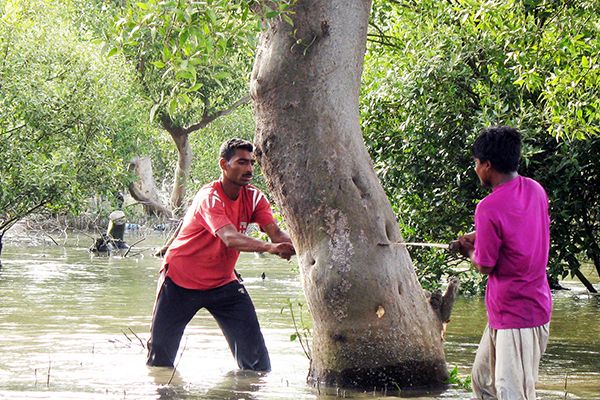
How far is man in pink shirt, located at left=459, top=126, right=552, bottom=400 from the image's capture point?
5.79 m

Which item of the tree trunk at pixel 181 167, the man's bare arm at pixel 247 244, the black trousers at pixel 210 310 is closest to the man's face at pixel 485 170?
the man's bare arm at pixel 247 244

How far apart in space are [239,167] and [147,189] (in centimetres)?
3348

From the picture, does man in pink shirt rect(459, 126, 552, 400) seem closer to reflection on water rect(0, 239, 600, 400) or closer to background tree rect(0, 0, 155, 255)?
reflection on water rect(0, 239, 600, 400)

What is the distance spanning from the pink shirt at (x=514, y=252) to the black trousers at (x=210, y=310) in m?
3.08

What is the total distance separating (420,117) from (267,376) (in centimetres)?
456

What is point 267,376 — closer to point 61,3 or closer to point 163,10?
point 163,10

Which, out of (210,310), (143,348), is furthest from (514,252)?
(143,348)

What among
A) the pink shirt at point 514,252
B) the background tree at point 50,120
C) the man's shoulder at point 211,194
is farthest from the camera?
the background tree at point 50,120

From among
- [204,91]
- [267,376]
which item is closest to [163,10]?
[267,376]

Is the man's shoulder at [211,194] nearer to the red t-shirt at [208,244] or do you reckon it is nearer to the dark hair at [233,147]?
the red t-shirt at [208,244]

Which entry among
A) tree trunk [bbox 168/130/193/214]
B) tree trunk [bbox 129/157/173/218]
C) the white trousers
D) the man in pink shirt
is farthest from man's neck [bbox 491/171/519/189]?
tree trunk [bbox 129/157/173/218]

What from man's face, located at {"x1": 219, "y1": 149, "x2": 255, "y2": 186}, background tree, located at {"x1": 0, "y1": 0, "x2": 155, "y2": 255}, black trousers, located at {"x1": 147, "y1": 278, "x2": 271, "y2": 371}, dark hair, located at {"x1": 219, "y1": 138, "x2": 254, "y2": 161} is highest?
background tree, located at {"x1": 0, "y1": 0, "x2": 155, "y2": 255}

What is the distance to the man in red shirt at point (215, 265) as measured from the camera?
8.25 metres

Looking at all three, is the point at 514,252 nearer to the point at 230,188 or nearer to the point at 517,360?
the point at 517,360
